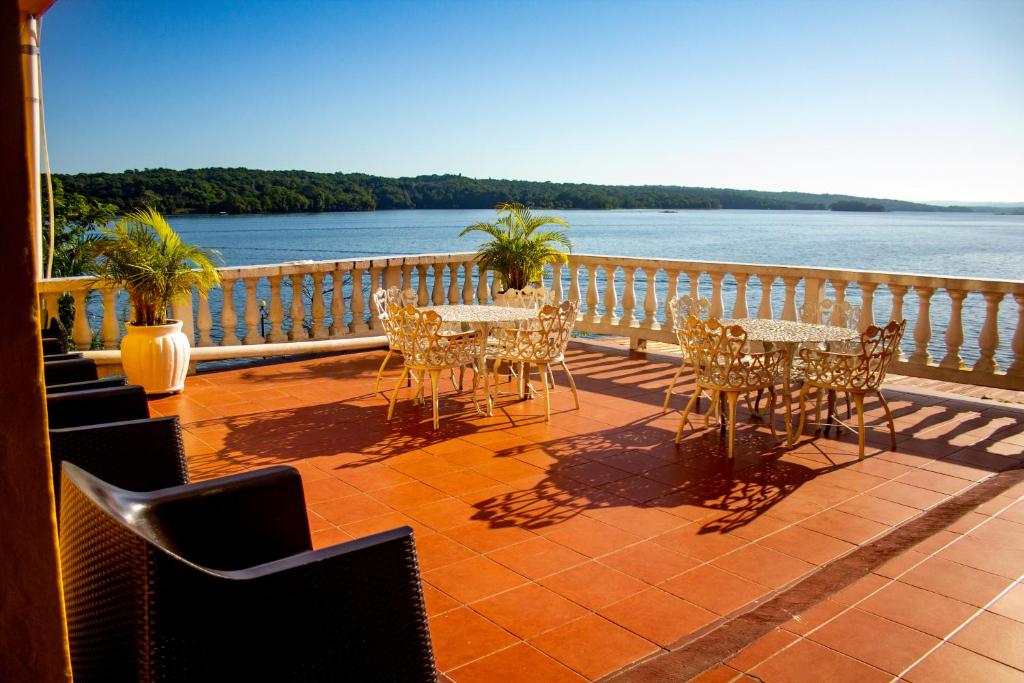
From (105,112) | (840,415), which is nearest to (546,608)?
(840,415)

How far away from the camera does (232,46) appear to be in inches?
1296

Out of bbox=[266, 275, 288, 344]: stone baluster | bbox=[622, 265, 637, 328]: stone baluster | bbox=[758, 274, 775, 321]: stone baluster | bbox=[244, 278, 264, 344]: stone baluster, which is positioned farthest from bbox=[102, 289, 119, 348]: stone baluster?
bbox=[758, 274, 775, 321]: stone baluster

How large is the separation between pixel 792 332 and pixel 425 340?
2.48m

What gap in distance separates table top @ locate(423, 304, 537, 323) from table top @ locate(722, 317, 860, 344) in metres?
1.53

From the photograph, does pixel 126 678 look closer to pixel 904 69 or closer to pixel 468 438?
pixel 468 438

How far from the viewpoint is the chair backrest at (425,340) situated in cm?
571

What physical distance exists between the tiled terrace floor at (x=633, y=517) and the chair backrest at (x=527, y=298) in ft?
3.15

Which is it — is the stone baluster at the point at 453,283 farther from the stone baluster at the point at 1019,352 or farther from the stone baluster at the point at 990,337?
the stone baluster at the point at 1019,352


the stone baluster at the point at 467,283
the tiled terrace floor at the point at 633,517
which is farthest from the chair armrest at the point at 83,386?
the stone baluster at the point at 467,283

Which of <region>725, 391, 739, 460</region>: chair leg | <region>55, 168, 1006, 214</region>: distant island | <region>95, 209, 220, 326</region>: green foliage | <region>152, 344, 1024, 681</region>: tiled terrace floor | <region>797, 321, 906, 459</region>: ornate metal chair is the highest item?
<region>55, 168, 1006, 214</region>: distant island

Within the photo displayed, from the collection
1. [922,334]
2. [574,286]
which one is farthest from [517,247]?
[922,334]

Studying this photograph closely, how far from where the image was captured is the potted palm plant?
6.23 metres

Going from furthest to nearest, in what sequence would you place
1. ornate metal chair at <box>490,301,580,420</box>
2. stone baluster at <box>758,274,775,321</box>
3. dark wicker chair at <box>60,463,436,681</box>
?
stone baluster at <box>758,274,775,321</box>, ornate metal chair at <box>490,301,580,420</box>, dark wicker chair at <box>60,463,436,681</box>

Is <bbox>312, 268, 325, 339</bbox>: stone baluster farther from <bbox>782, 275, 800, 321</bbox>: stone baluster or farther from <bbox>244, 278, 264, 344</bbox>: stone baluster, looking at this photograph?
<bbox>782, 275, 800, 321</bbox>: stone baluster
